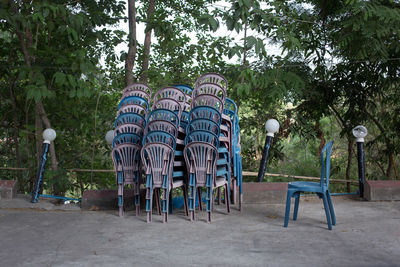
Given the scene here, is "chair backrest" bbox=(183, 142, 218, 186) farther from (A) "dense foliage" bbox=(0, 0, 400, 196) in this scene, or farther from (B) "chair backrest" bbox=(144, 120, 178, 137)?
(A) "dense foliage" bbox=(0, 0, 400, 196)

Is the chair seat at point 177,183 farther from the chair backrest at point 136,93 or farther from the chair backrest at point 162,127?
the chair backrest at point 136,93

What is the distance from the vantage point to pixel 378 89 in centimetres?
766

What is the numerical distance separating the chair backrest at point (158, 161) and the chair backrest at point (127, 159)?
30cm

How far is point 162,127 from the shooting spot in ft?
17.3

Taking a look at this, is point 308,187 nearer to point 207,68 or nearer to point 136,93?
point 136,93

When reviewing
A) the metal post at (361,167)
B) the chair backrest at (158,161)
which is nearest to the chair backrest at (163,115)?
the chair backrest at (158,161)

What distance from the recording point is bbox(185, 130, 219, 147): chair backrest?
5160mm

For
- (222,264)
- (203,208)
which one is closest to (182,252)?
(222,264)

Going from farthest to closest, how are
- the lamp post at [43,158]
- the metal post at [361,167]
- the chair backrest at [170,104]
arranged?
the metal post at [361,167] < the lamp post at [43,158] < the chair backrest at [170,104]

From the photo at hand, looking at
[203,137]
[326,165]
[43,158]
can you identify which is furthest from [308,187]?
[43,158]

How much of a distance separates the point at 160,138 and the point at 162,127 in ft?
0.42

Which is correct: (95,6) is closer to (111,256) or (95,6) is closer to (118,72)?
(118,72)

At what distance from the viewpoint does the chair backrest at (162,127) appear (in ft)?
17.1

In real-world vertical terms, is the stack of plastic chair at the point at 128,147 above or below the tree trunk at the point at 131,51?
below
